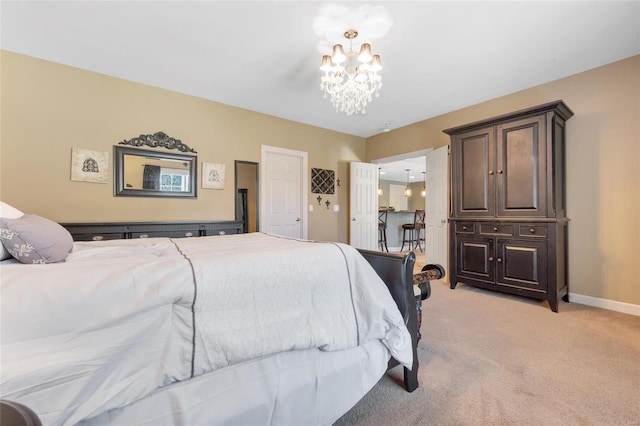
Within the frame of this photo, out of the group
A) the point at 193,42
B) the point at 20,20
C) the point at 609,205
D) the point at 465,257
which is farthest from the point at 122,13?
the point at 609,205

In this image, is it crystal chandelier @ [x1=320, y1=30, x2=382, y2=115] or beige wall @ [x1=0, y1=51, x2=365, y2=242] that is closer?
crystal chandelier @ [x1=320, y1=30, x2=382, y2=115]

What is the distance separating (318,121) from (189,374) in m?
4.38

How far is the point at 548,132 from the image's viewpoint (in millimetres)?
2855

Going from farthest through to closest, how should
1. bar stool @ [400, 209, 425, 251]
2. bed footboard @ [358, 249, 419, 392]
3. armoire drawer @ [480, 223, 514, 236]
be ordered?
bar stool @ [400, 209, 425, 251]
armoire drawer @ [480, 223, 514, 236]
bed footboard @ [358, 249, 419, 392]

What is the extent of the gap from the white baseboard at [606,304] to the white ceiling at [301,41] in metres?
2.51

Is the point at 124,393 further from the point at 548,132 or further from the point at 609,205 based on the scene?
the point at 609,205

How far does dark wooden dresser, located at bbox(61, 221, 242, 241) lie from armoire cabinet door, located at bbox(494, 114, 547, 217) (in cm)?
339

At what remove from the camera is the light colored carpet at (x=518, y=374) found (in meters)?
1.36

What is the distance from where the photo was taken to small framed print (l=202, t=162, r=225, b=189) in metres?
3.83

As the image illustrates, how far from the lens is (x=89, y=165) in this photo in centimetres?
308

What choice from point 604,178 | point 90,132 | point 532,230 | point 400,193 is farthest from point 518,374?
point 400,193

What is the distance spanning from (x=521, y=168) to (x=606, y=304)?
165cm

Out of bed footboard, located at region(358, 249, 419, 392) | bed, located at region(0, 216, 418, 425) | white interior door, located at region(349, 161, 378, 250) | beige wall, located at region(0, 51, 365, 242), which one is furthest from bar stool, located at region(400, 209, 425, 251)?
bed, located at region(0, 216, 418, 425)

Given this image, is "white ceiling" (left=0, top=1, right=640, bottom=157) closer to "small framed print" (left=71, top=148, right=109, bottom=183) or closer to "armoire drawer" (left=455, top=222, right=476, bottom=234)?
"small framed print" (left=71, top=148, right=109, bottom=183)
